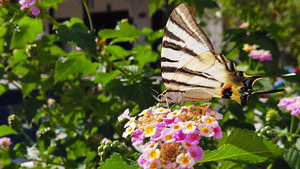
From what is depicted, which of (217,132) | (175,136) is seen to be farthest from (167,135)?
(217,132)

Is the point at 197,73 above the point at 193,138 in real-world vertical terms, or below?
above

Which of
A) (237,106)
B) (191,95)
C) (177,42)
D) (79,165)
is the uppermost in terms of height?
(177,42)

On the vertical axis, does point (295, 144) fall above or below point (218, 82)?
below

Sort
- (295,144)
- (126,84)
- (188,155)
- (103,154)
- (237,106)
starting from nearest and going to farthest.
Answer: (188,155) → (103,154) → (295,144) → (126,84) → (237,106)

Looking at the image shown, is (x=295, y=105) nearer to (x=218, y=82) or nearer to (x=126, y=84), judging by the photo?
(x=218, y=82)

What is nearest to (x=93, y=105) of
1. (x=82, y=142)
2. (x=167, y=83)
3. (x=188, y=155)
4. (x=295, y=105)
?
(x=82, y=142)

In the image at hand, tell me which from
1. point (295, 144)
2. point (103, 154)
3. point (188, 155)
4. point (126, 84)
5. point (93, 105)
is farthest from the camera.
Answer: point (93, 105)

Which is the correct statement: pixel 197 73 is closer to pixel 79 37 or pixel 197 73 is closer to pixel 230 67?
pixel 230 67
